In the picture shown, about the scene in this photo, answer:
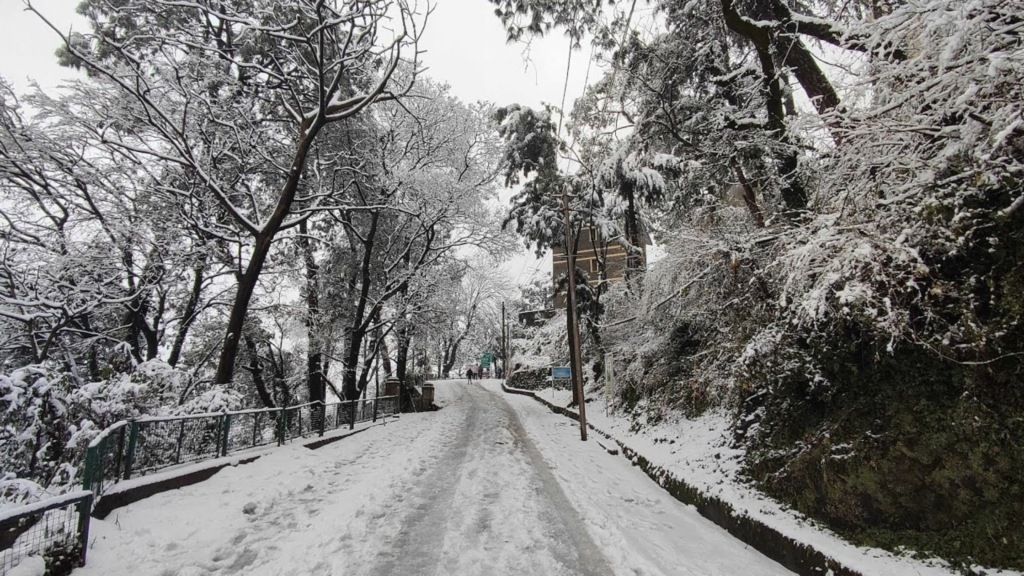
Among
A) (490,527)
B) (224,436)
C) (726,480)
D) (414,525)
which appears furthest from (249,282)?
(726,480)

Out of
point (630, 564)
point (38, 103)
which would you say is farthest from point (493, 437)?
point (38, 103)

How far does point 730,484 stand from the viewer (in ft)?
19.5

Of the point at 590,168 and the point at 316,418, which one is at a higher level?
the point at 590,168

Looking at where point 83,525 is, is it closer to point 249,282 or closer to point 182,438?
point 182,438

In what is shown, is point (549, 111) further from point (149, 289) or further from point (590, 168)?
point (149, 289)

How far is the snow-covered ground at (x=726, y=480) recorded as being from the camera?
3.46 metres

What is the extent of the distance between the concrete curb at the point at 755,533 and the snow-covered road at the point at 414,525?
0.49ft

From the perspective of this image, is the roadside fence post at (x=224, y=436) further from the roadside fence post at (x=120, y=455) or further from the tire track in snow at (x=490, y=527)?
the tire track in snow at (x=490, y=527)

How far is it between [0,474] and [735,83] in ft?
41.6

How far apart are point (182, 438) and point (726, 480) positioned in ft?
26.4

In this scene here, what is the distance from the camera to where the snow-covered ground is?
346 cm

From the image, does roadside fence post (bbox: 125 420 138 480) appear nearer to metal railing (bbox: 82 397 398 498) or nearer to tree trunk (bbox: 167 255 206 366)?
metal railing (bbox: 82 397 398 498)

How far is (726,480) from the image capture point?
239 inches

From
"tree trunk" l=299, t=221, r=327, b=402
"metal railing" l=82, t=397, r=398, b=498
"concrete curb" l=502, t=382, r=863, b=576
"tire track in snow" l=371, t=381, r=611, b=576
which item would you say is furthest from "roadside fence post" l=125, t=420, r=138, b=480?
"tree trunk" l=299, t=221, r=327, b=402
